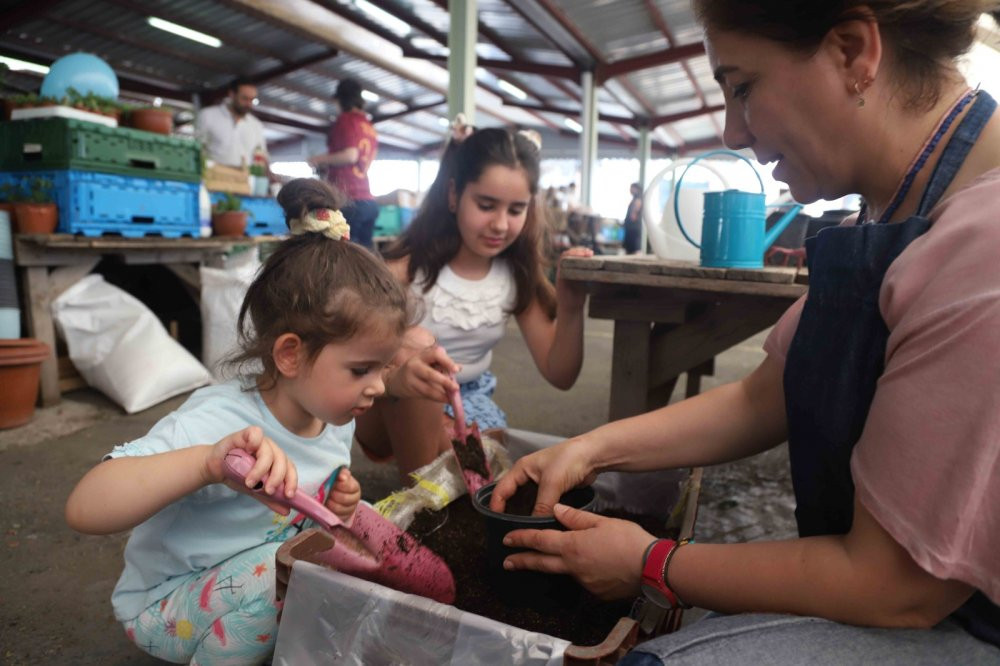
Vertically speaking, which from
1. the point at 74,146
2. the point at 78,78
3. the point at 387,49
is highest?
the point at 387,49

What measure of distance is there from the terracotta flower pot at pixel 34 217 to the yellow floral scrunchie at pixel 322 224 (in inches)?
83.6

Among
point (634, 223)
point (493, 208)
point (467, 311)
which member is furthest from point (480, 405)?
point (634, 223)

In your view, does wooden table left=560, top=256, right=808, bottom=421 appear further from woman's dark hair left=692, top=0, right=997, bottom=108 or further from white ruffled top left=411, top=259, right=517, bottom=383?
woman's dark hair left=692, top=0, right=997, bottom=108

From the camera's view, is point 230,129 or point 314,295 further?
point 230,129

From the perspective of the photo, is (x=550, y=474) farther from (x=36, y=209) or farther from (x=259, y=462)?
(x=36, y=209)

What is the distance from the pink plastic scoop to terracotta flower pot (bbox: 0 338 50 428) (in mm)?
1954

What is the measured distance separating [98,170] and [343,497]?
8.50 feet

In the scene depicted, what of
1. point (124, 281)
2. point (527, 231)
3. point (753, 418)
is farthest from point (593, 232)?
point (753, 418)

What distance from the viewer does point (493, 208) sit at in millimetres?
1888

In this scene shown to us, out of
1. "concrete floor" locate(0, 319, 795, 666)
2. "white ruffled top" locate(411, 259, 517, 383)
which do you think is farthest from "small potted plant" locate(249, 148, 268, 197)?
"white ruffled top" locate(411, 259, 517, 383)

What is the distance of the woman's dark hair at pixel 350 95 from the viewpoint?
169 inches

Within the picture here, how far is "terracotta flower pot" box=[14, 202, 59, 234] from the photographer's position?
9.01 ft

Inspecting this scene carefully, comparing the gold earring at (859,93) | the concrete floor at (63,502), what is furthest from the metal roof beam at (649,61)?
the gold earring at (859,93)

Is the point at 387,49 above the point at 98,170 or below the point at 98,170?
above
